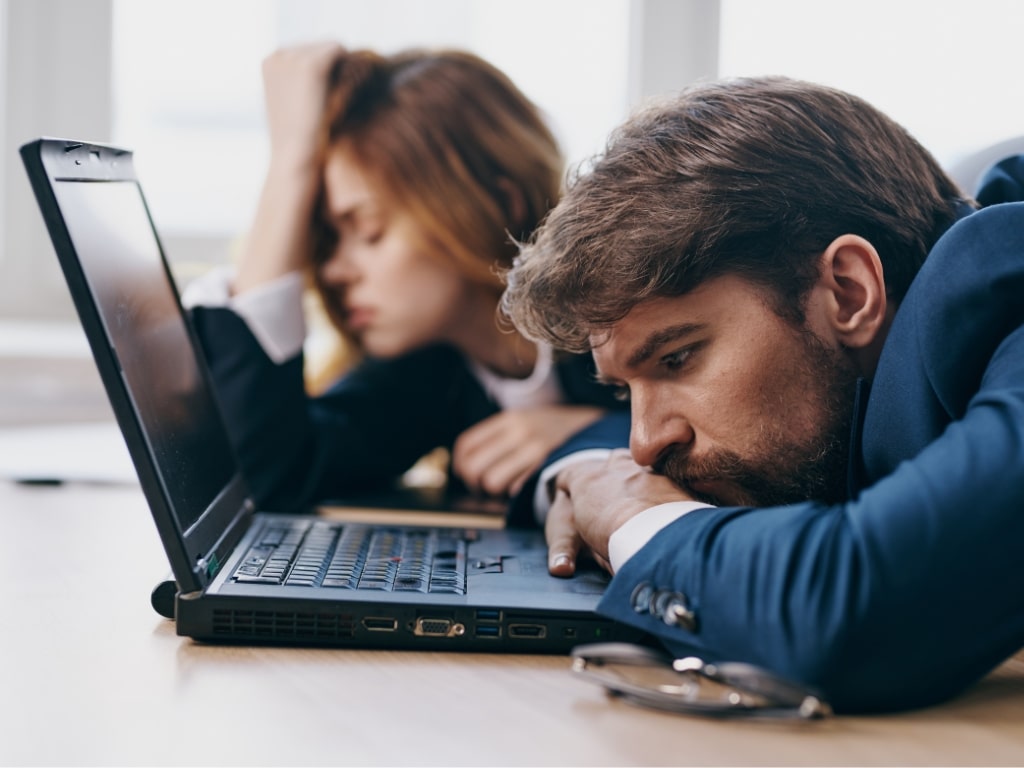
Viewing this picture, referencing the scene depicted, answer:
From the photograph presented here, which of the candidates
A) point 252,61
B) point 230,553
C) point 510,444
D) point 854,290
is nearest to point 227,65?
point 252,61

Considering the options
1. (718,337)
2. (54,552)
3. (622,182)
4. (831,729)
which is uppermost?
(622,182)

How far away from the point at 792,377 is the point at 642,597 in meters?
0.30

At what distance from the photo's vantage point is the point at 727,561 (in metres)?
0.71

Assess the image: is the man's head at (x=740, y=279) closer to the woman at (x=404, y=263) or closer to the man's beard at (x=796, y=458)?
the man's beard at (x=796, y=458)

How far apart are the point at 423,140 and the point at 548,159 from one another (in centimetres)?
22

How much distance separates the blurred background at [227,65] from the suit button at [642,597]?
1.93m

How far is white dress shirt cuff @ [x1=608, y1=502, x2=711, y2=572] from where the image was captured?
81cm

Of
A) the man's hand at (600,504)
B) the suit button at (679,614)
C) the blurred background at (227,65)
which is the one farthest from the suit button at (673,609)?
the blurred background at (227,65)

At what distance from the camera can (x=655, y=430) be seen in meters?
0.96

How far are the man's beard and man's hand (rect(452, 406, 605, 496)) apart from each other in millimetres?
595

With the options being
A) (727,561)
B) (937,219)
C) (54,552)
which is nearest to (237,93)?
(54,552)

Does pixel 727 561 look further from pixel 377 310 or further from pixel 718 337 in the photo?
pixel 377 310

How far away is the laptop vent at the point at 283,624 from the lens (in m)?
0.79

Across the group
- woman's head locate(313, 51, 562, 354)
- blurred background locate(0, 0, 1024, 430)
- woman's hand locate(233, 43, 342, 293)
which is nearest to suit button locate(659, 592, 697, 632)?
woman's head locate(313, 51, 562, 354)
